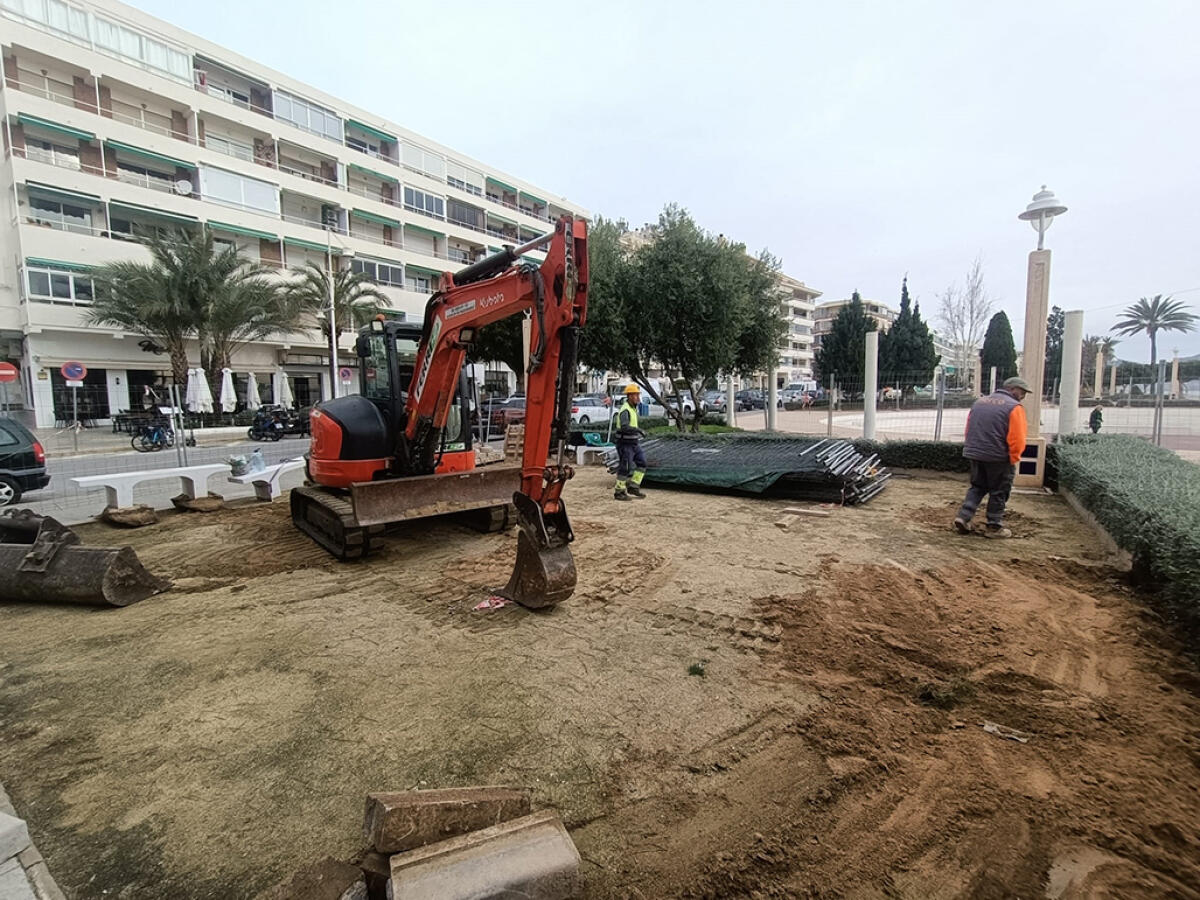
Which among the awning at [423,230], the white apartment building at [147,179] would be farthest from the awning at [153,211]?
the awning at [423,230]

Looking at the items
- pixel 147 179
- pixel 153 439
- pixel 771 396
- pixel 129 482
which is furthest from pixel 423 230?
pixel 129 482

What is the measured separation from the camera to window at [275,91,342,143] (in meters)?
33.7

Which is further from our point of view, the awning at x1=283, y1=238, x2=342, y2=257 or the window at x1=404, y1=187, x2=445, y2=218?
the window at x1=404, y1=187, x2=445, y2=218

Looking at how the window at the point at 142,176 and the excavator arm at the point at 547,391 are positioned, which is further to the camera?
the window at the point at 142,176

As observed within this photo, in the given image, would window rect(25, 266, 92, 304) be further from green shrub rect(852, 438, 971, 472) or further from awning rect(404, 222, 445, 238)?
green shrub rect(852, 438, 971, 472)

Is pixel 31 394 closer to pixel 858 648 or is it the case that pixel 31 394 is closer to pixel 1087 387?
pixel 858 648

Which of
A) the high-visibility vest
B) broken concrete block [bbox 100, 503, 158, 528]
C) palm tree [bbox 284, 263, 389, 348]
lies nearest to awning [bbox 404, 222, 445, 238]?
palm tree [bbox 284, 263, 389, 348]

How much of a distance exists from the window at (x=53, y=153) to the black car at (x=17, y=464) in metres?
23.9

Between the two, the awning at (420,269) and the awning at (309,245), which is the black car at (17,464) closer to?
the awning at (309,245)

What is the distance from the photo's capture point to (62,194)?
84.4 feet

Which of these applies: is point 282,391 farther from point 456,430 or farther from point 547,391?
point 547,391

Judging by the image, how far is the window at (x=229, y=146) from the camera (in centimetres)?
3103

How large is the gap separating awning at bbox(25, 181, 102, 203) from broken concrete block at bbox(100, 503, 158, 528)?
2626 cm

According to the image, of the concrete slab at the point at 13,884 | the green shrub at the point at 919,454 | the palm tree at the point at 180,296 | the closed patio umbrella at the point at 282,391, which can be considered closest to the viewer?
the concrete slab at the point at 13,884
